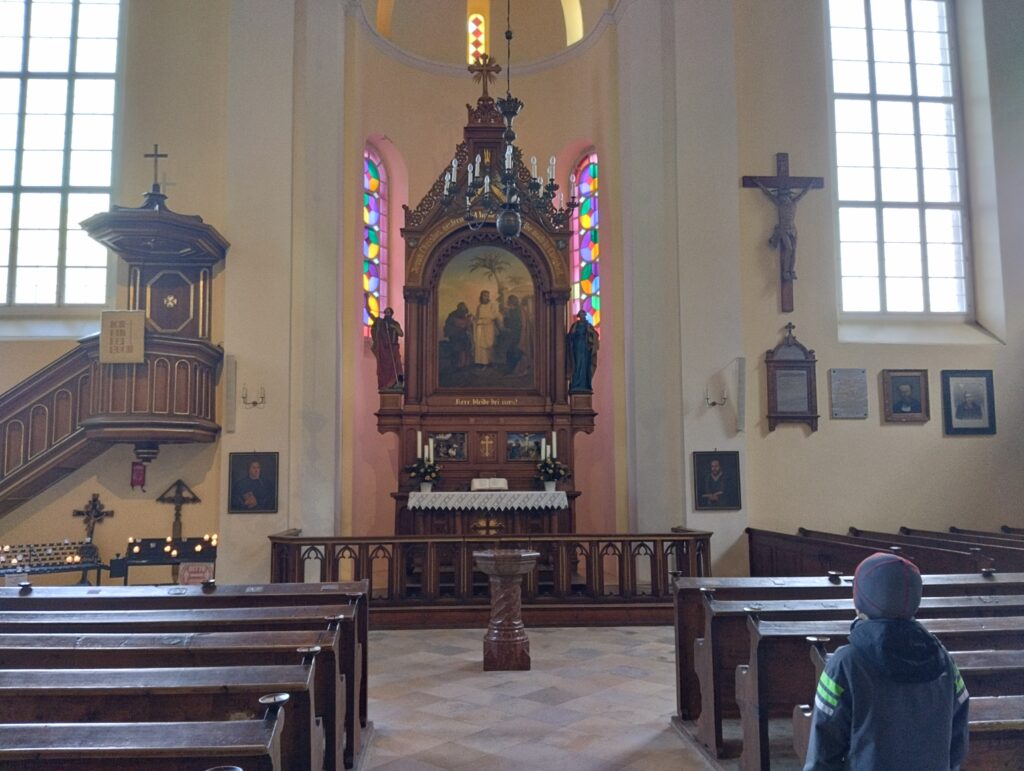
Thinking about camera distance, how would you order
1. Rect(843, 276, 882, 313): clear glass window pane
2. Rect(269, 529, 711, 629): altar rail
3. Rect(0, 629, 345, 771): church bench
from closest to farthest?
Rect(0, 629, 345, 771): church bench → Rect(269, 529, 711, 629): altar rail → Rect(843, 276, 882, 313): clear glass window pane

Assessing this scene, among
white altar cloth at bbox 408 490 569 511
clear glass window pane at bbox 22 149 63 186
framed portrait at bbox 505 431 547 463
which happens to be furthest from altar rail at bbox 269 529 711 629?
clear glass window pane at bbox 22 149 63 186

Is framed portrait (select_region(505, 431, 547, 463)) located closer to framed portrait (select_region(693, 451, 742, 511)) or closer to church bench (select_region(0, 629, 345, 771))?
framed portrait (select_region(693, 451, 742, 511))

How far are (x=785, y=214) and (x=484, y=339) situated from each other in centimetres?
473

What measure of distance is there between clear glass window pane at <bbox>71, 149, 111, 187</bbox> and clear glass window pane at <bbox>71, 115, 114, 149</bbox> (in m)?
0.11

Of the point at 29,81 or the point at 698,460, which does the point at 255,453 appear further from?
the point at 29,81

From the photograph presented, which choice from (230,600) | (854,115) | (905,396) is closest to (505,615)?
(230,600)

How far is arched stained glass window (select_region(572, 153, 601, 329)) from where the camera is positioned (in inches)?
568

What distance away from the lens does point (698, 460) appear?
11391mm

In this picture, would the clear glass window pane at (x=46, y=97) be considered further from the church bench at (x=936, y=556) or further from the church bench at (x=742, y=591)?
the church bench at (x=936, y=556)

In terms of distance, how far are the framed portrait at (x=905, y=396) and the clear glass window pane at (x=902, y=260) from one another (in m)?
1.72

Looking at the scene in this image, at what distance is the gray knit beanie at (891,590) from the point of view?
2.52 metres

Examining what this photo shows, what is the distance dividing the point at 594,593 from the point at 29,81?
1090 centimetres

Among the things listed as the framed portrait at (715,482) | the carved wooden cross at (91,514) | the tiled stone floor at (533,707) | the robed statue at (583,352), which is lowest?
the tiled stone floor at (533,707)

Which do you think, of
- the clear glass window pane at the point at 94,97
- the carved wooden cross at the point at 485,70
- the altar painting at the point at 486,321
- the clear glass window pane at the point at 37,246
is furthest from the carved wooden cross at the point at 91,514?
the carved wooden cross at the point at 485,70
